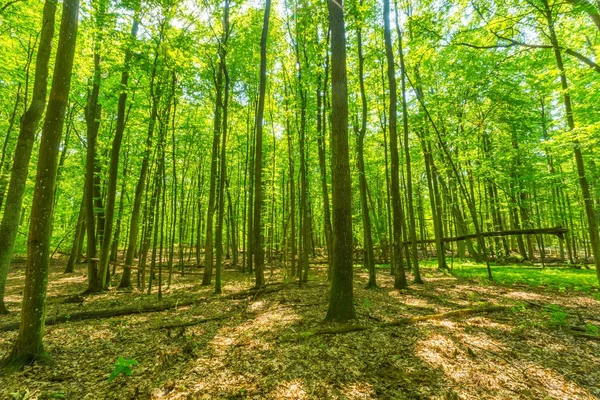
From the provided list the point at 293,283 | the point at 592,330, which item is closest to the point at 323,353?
the point at 592,330

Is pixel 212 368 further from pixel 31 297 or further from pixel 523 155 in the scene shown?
pixel 523 155

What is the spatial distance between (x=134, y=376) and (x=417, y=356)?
4.60 metres

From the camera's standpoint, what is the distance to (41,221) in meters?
4.16

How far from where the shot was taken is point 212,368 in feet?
14.1

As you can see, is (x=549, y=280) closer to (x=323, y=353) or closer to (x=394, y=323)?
(x=394, y=323)

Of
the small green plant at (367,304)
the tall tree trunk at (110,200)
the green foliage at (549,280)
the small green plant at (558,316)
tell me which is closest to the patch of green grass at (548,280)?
the green foliage at (549,280)

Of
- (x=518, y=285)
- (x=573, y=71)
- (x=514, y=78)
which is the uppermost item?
(x=514, y=78)

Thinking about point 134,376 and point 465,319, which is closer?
point 134,376

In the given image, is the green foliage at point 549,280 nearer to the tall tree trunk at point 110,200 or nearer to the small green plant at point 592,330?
the small green plant at point 592,330

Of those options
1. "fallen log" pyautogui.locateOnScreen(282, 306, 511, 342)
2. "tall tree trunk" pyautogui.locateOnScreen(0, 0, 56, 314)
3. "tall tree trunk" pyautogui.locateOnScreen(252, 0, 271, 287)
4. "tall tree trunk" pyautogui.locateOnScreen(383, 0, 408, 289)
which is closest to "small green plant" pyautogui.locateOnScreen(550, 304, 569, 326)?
"fallen log" pyautogui.locateOnScreen(282, 306, 511, 342)

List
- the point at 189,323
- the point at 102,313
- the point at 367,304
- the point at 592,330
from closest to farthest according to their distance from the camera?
the point at 592,330
the point at 189,323
the point at 102,313
the point at 367,304

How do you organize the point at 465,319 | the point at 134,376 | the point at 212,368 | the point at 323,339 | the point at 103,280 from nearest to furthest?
1. the point at 134,376
2. the point at 212,368
3. the point at 323,339
4. the point at 465,319
5. the point at 103,280

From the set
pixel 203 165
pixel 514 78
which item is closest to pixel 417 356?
pixel 514 78

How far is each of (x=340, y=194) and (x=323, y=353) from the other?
3.18 metres
